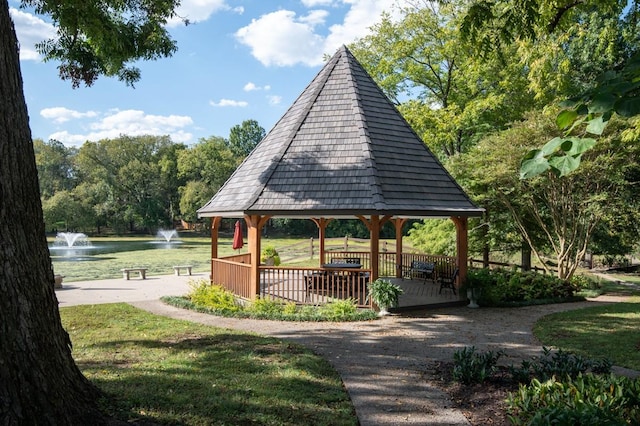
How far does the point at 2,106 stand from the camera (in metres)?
3.36

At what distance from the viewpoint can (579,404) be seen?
12.5 ft

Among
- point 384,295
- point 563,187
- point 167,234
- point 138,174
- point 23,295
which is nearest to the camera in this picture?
point 23,295

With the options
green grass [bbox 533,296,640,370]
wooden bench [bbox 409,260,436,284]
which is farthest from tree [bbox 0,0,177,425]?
wooden bench [bbox 409,260,436,284]

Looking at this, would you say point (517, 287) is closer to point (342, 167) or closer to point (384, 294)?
point (384, 294)

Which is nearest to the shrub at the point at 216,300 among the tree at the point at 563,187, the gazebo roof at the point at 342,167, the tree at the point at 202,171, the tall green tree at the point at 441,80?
the gazebo roof at the point at 342,167

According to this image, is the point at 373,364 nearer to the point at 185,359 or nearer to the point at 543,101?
the point at 185,359

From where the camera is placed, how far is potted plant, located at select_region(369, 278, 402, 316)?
10516mm

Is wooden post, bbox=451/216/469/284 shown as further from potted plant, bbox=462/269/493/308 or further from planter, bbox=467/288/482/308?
planter, bbox=467/288/482/308

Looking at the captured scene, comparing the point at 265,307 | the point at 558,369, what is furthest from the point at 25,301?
the point at 265,307

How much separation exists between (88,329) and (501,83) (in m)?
19.4

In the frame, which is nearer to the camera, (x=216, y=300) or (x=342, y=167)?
(x=216, y=300)

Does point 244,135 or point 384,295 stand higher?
point 244,135

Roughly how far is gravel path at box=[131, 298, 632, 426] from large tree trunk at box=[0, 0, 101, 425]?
9.77 ft

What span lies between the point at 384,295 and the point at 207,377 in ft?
18.9
